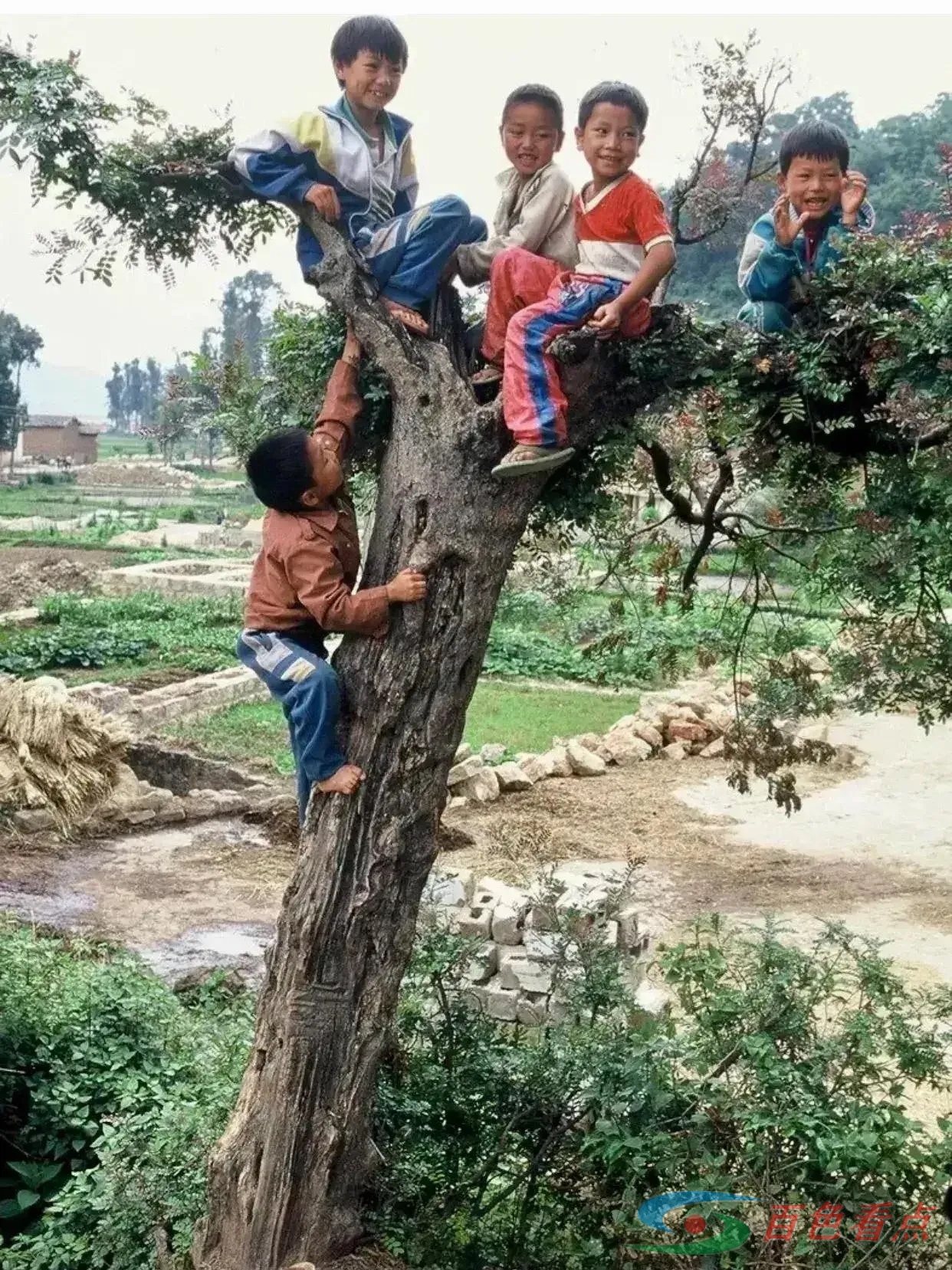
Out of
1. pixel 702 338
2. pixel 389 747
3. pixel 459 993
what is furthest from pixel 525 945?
pixel 702 338

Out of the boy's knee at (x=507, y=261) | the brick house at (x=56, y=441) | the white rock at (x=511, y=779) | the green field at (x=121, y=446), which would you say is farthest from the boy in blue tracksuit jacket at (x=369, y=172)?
the green field at (x=121, y=446)

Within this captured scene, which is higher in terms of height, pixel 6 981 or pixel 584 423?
pixel 584 423

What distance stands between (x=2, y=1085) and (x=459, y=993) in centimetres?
192

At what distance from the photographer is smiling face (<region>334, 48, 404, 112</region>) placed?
10.3 ft

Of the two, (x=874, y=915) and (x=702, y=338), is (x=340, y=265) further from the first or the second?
(x=874, y=915)

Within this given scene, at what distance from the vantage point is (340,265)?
3.30m

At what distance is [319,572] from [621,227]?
1121mm

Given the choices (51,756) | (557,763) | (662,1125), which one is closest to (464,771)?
(557,763)

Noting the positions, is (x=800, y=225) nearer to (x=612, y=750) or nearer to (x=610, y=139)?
(x=610, y=139)

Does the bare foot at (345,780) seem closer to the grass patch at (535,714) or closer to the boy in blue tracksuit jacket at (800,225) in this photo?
the boy in blue tracksuit jacket at (800,225)

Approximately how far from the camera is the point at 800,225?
10.6ft

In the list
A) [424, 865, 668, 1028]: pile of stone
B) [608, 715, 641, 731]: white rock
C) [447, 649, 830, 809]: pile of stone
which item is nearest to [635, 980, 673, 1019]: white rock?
[424, 865, 668, 1028]: pile of stone

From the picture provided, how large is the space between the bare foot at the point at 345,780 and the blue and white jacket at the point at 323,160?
1374 mm

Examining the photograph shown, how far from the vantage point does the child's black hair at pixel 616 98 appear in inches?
120
